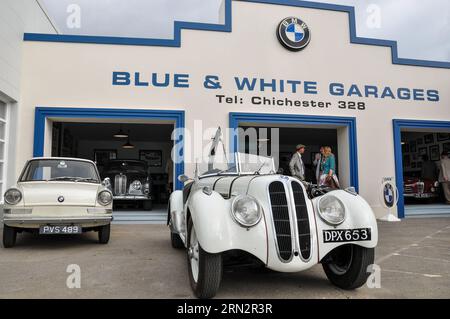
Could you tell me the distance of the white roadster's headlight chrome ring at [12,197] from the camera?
16.3 ft

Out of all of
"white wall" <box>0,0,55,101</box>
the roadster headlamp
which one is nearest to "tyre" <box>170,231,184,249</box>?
the roadster headlamp

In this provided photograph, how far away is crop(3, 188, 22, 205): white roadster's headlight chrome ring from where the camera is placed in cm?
495

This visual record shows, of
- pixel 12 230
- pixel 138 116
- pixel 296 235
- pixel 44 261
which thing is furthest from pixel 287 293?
pixel 138 116

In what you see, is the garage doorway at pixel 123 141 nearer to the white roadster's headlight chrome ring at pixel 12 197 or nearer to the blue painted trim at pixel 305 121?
the blue painted trim at pixel 305 121

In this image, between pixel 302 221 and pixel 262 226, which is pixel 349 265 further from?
pixel 262 226

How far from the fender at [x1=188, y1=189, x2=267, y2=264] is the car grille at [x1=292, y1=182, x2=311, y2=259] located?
321 millimetres

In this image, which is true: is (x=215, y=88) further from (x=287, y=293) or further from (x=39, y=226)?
(x=287, y=293)

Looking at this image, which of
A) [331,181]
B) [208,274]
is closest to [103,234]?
[208,274]

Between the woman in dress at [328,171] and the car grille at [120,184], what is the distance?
5379 millimetres

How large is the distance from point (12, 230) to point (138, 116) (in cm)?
407

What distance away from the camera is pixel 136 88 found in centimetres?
851

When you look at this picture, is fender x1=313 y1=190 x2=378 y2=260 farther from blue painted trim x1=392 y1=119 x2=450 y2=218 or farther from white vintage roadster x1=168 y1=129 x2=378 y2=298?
blue painted trim x1=392 y1=119 x2=450 y2=218

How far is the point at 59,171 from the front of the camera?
5.91m

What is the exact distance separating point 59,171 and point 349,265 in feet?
15.9
